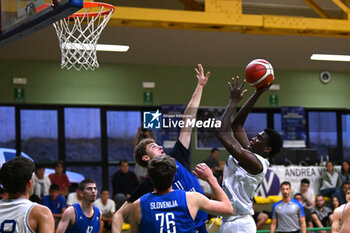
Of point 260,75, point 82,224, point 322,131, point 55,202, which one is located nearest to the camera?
point 260,75

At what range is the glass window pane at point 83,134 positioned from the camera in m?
12.8

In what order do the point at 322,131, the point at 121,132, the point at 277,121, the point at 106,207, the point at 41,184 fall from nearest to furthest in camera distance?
the point at 106,207, the point at 41,184, the point at 121,132, the point at 277,121, the point at 322,131

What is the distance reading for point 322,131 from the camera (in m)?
14.4

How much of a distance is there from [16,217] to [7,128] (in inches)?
361

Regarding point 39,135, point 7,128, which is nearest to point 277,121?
point 39,135

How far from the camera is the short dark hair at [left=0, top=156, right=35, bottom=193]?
11.7ft

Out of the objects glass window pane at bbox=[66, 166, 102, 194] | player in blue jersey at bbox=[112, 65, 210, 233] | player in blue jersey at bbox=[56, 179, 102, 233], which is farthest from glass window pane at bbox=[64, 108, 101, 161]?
player in blue jersey at bbox=[112, 65, 210, 233]

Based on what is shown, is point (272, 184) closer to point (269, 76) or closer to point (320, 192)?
point (320, 192)

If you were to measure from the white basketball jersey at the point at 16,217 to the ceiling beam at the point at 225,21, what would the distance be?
642 centimetres

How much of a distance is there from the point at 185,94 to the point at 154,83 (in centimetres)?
71

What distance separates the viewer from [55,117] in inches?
501

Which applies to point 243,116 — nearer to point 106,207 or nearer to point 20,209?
point 20,209

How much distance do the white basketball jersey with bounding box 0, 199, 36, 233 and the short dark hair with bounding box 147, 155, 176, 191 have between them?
72 centimetres

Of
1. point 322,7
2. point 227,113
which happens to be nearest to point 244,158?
point 227,113
